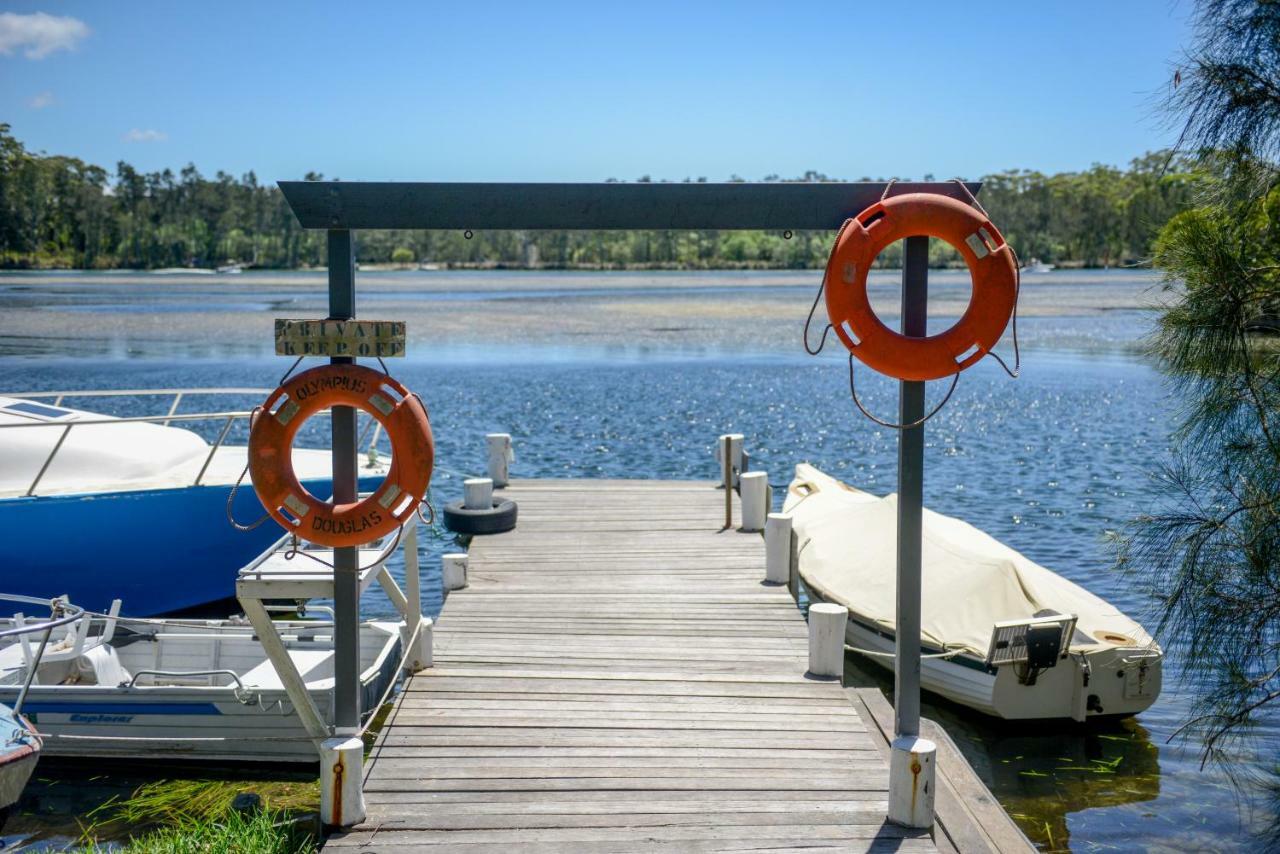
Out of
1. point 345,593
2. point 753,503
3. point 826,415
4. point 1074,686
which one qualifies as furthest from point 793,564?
point 826,415

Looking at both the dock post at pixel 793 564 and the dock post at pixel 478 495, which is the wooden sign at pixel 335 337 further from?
the dock post at pixel 478 495

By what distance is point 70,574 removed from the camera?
31.9 feet

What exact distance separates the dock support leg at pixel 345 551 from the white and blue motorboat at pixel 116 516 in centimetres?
491

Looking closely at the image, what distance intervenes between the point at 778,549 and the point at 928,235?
Answer: 14.8 ft

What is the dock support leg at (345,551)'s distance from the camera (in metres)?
4.73

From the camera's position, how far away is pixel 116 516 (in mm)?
9773

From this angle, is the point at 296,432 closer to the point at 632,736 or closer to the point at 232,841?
the point at 232,841

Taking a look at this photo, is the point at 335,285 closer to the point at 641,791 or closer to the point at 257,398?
the point at 641,791

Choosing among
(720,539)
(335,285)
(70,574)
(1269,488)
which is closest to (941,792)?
(1269,488)

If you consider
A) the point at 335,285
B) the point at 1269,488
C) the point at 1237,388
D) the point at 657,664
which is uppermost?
the point at 335,285

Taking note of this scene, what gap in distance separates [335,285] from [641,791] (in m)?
2.45

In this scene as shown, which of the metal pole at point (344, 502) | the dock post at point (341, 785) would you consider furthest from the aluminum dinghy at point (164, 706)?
the dock post at point (341, 785)

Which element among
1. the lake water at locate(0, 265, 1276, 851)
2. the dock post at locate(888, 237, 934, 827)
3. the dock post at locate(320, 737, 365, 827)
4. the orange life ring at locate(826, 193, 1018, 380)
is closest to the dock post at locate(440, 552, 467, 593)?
the lake water at locate(0, 265, 1276, 851)

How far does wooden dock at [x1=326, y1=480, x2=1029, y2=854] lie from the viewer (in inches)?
179
